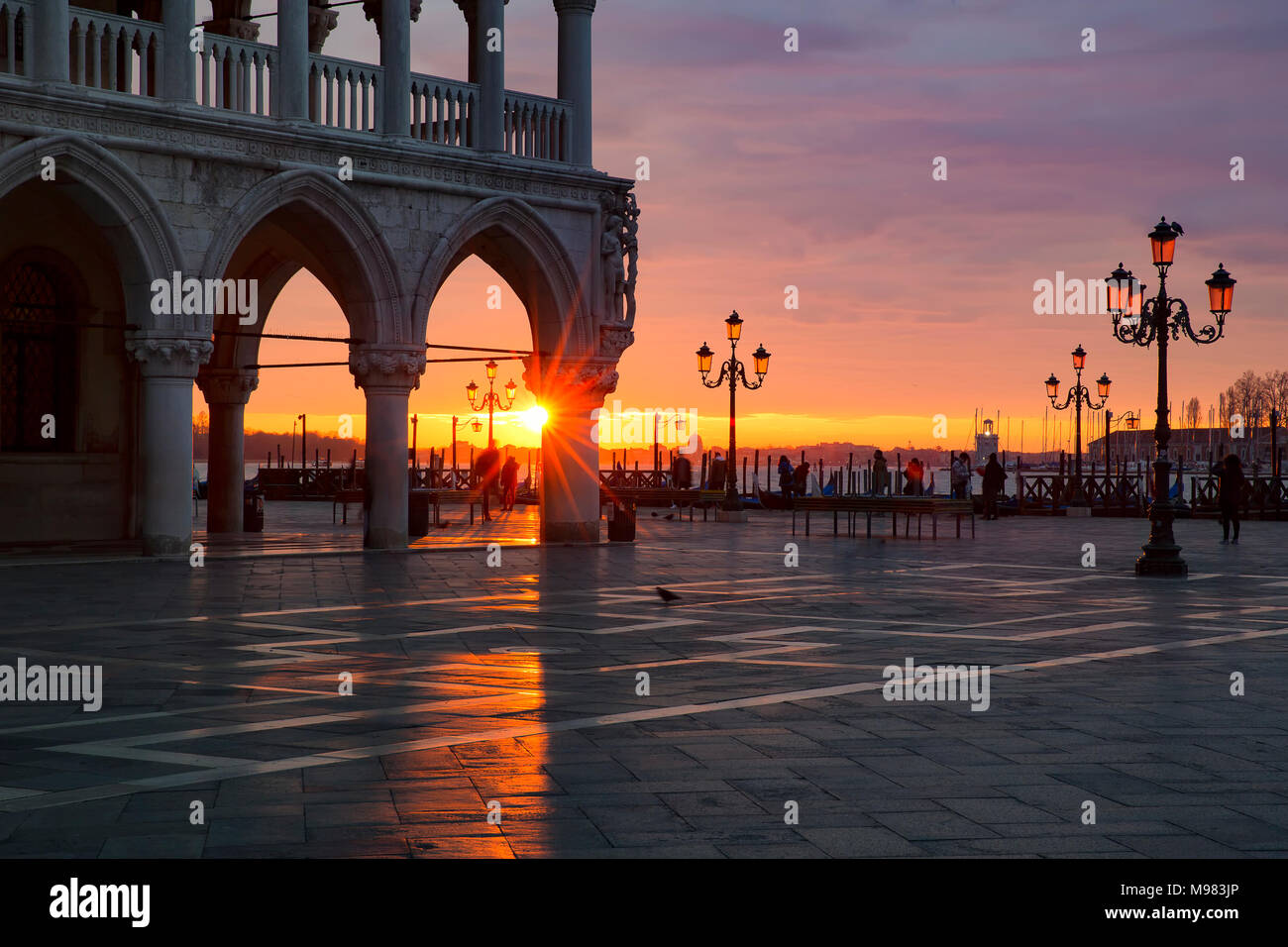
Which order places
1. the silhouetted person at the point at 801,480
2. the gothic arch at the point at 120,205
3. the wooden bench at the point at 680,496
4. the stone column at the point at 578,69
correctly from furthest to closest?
the silhouetted person at the point at 801,480
the wooden bench at the point at 680,496
the stone column at the point at 578,69
the gothic arch at the point at 120,205

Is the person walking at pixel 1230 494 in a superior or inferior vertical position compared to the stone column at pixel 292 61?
inferior

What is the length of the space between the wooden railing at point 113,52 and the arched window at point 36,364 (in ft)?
10.1

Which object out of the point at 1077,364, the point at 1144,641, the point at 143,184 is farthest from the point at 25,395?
the point at 1077,364

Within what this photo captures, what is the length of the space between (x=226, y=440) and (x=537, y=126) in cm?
700

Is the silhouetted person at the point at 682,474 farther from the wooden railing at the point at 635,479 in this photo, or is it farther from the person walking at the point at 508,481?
the person walking at the point at 508,481

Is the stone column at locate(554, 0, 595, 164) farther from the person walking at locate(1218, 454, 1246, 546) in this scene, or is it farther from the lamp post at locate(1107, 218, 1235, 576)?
the person walking at locate(1218, 454, 1246, 546)

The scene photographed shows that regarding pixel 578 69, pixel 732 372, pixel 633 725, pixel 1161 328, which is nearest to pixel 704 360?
pixel 732 372

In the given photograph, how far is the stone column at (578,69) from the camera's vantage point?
21.8 meters

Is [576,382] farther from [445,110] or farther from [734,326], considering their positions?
[734,326]

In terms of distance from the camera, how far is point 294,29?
18766mm

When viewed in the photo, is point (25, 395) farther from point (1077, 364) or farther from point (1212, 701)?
point (1077, 364)

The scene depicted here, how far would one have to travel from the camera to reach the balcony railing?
17234 mm

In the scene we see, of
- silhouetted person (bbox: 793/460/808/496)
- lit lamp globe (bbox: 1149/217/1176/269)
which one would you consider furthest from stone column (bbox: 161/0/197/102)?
silhouetted person (bbox: 793/460/808/496)

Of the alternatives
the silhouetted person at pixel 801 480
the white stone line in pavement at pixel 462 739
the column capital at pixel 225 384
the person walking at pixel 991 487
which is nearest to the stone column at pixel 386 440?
the column capital at pixel 225 384
